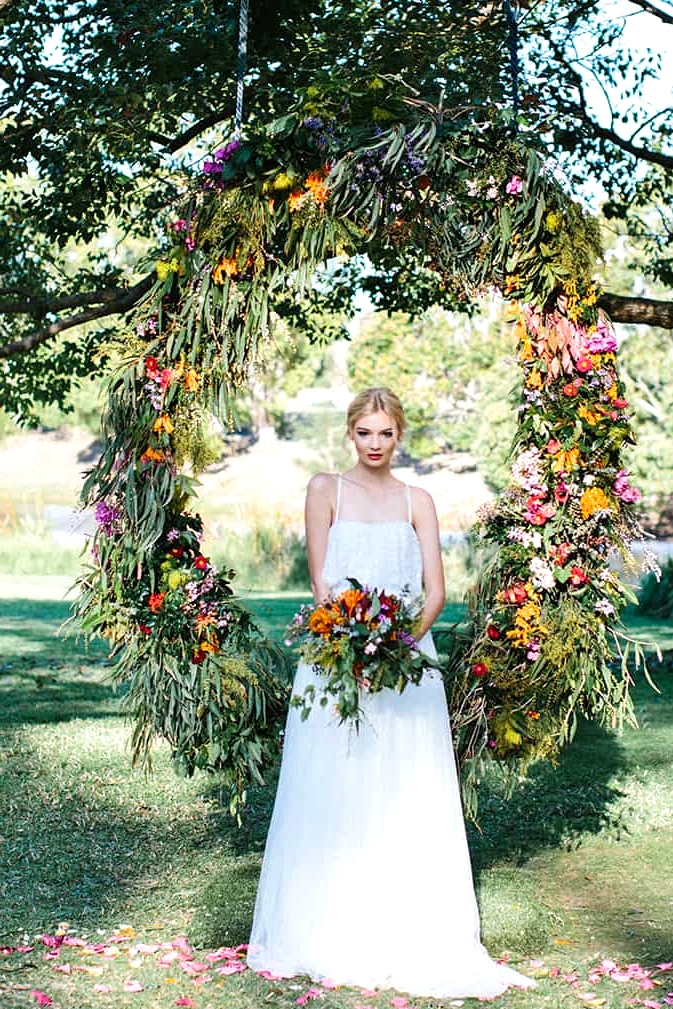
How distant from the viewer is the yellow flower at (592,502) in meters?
5.39

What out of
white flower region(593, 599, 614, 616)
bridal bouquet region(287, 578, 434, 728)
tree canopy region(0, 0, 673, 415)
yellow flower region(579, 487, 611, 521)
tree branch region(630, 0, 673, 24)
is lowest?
bridal bouquet region(287, 578, 434, 728)

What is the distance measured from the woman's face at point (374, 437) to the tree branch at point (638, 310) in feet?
13.5

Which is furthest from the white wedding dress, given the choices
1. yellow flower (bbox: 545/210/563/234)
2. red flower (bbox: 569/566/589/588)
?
yellow flower (bbox: 545/210/563/234)

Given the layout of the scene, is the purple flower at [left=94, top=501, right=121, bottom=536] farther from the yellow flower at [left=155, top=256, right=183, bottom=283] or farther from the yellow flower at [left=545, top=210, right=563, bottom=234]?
the yellow flower at [left=545, top=210, right=563, bottom=234]

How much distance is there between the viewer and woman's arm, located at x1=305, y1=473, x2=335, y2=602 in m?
4.84

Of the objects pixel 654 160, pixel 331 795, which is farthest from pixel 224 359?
pixel 654 160

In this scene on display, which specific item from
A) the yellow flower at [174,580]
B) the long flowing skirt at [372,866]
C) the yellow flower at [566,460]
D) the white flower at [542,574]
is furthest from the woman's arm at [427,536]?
the yellow flower at [174,580]

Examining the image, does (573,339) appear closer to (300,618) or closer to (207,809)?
(300,618)

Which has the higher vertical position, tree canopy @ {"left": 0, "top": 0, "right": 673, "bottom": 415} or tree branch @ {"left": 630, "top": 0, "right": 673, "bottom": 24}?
tree branch @ {"left": 630, "top": 0, "right": 673, "bottom": 24}

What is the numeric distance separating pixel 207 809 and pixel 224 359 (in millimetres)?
3231

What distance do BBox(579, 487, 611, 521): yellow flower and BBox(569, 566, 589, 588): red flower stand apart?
227mm

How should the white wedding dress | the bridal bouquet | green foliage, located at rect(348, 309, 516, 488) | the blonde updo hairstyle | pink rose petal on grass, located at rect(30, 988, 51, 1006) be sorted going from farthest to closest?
green foliage, located at rect(348, 309, 516, 488) < the blonde updo hairstyle < the white wedding dress < the bridal bouquet < pink rose petal on grass, located at rect(30, 988, 51, 1006)

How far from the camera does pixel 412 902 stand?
470cm

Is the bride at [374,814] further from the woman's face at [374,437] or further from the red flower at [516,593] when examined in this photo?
the red flower at [516,593]
